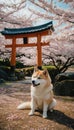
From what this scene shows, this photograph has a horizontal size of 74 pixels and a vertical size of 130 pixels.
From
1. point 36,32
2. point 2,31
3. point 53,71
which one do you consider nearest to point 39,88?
point 36,32

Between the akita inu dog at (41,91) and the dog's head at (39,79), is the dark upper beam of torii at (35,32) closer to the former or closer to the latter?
the akita inu dog at (41,91)

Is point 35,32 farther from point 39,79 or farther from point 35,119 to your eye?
point 35,119

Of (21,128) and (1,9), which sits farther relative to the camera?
(1,9)

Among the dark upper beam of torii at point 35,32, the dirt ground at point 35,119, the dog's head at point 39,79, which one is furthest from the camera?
the dark upper beam of torii at point 35,32

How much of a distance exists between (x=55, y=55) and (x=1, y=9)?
9412mm

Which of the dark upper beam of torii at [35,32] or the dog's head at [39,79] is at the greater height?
the dark upper beam of torii at [35,32]

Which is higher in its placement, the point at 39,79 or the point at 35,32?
the point at 35,32

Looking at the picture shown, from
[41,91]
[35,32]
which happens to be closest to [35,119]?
[41,91]

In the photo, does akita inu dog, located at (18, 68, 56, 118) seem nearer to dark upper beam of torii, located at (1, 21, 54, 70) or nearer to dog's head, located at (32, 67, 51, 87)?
dog's head, located at (32, 67, 51, 87)

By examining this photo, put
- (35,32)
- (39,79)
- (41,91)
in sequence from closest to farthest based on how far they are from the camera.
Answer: (39,79)
(41,91)
(35,32)

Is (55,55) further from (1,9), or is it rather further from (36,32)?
(1,9)

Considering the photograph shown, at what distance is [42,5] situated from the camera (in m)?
10.0

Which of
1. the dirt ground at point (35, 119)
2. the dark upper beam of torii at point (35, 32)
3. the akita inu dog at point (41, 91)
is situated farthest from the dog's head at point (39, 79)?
the dark upper beam of torii at point (35, 32)

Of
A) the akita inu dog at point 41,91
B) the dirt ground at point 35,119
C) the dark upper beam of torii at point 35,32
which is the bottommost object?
the dirt ground at point 35,119
